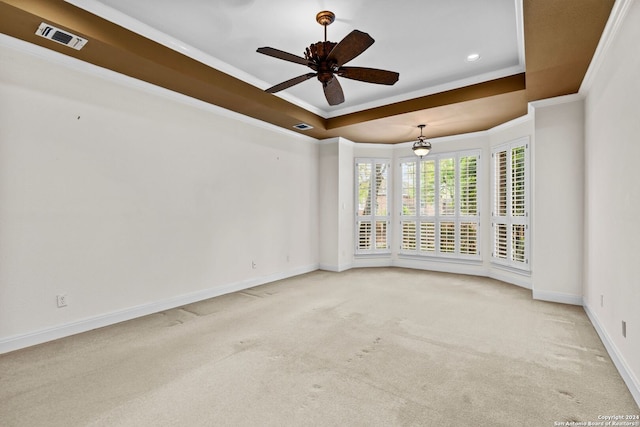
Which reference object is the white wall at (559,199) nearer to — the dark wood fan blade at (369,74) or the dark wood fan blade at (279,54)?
the dark wood fan blade at (369,74)

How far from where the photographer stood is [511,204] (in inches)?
215

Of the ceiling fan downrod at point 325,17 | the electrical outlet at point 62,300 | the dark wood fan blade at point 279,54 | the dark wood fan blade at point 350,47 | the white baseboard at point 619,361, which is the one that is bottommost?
the white baseboard at point 619,361

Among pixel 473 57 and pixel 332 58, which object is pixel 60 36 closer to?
pixel 332 58

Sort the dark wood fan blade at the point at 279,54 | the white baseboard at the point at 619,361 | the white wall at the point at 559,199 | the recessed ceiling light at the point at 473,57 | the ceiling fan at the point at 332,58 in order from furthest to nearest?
the white wall at the point at 559,199, the recessed ceiling light at the point at 473,57, the dark wood fan blade at the point at 279,54, the ceiling fan at the point at 332,58, the white baseboard at the point at 619,361

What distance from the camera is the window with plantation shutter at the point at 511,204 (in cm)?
520

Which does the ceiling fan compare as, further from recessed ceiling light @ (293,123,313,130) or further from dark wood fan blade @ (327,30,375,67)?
recessed ceiling light @ (293,123,313,130)

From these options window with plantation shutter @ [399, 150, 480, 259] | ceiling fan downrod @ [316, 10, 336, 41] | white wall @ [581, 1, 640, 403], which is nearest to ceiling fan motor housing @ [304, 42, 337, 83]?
ceiling fan downrod @ [316, 10, 336, 41]

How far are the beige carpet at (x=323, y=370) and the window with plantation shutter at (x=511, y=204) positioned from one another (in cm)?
149

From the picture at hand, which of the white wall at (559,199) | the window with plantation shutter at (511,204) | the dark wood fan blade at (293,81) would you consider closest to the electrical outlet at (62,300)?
the dark wood fan blade at (293,81)

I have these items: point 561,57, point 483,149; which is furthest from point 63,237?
point 483,149

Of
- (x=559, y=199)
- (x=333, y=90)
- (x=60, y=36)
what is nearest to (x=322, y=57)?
(x=333, y=90)

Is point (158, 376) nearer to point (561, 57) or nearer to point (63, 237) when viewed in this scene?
point (63, 237)

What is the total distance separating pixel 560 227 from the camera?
4305 millimetres

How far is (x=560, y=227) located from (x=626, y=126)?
2.30 m
